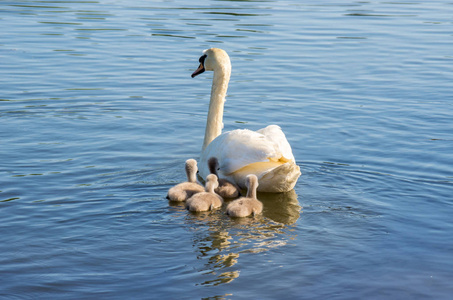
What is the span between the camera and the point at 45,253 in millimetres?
6941

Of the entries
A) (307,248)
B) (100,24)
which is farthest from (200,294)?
(100,24)

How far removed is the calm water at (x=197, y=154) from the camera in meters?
6.58

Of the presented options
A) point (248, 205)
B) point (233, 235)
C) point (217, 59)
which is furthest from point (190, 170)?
point (217, 59)

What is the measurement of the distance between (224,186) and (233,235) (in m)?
1.47

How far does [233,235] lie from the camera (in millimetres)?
7438

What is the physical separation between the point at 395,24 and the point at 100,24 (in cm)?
929

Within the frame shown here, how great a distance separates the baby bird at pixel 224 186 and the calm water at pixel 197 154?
0.39 m

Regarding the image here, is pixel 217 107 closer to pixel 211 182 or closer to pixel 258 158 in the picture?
pixel 258 158

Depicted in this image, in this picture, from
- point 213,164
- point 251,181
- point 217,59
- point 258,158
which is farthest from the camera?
point 217,59

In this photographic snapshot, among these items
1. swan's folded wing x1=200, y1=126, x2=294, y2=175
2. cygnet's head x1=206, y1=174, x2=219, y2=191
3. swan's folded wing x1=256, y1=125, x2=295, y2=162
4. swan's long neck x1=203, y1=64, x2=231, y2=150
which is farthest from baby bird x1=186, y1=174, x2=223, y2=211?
swan's long neck x1=203, y1=64, x2=231, y2=150

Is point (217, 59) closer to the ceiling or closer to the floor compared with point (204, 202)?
closer to the ceiling

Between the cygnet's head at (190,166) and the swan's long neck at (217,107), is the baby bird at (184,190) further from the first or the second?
the swan's long neck at (217,107)

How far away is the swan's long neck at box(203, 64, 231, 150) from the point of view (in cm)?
1030

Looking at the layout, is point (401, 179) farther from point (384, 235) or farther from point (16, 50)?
point (16, 50)
